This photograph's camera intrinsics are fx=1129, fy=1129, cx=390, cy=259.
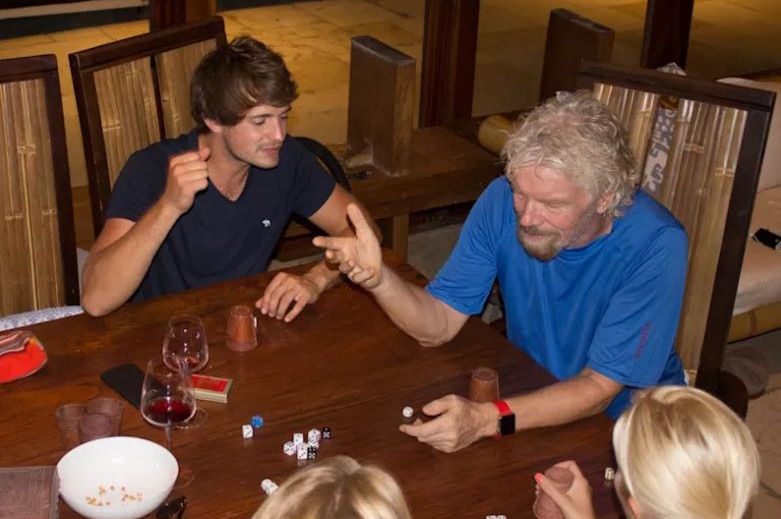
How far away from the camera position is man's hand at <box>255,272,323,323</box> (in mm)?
2525

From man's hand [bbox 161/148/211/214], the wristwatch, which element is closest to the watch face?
the wristwatch

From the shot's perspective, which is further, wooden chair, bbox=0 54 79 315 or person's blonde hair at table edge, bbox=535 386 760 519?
wooden chair, bbox=0 54 79 315

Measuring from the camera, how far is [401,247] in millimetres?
4141

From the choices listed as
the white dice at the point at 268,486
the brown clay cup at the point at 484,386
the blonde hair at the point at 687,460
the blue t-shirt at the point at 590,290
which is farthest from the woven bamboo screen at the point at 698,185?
the white dice at the point at 268,486

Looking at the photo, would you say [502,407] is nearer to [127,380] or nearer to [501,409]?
[501,409]

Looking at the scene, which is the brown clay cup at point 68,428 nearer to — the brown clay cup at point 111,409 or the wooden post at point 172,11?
the brown clay cup at point 111,409

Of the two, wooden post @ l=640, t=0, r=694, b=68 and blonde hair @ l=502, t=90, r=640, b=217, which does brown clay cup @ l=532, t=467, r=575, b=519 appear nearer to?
blonde hair @ l=502, t=90, r=640, b=217

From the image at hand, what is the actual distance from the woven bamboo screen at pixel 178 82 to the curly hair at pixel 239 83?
28 centimetres

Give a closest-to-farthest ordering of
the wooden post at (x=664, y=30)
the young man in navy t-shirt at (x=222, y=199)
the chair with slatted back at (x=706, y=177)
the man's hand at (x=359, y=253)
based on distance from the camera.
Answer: the man's hand at (x=359, y=253)
the young man in navy t-shirt at (x=222, y=199)
the chair with slatted back at (x=706, y=177)
the wooden post at (x=664, y=30)

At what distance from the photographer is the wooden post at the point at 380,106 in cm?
369

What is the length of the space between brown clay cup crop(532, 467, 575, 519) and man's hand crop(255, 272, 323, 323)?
77cm

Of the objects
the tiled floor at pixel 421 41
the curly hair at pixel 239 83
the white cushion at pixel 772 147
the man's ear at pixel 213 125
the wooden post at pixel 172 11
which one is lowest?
the tiled floor at pixel 421 41

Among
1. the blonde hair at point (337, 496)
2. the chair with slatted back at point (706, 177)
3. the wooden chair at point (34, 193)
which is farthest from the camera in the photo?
the wooden chair at point (34, 193)

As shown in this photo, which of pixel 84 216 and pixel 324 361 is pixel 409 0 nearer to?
pixel 84 216
